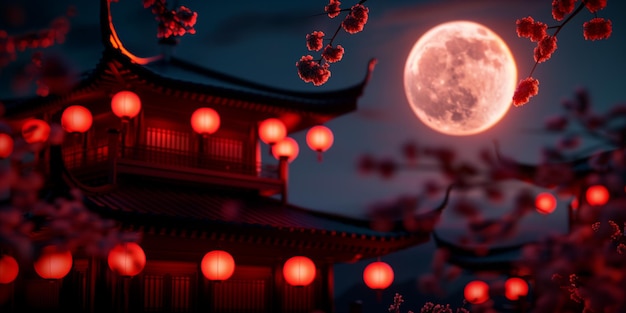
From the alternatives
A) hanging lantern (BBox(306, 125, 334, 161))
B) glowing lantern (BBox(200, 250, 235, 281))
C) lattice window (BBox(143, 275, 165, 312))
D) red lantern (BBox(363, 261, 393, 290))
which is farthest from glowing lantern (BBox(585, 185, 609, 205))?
lattice window (BBox(143, 275, 165, 312))

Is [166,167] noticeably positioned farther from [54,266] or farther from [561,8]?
[561,8]

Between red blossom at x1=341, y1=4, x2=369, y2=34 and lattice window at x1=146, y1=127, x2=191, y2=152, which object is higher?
lattice window at x1=146, y1=127, x2=191, y2=152

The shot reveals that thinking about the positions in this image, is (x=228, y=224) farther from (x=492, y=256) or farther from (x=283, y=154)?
(x=492, y=256)

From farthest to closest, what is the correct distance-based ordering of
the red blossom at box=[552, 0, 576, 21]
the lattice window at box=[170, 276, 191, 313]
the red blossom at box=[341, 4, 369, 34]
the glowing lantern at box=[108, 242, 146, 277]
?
1. the lattice window at box=[170, 276, 191, 313]
2. the glowing lantern at box=[108, 242, 146, 277]
3. the red blossom at box=[341, 4, 369, 34]
4. the red blossom at box=[552, 0, 576, 21]

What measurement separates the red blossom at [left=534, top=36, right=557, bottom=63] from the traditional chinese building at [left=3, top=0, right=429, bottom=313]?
8.40 metres

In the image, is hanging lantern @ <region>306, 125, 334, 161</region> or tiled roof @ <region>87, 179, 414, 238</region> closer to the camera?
tiled roof @ <region>87, 179, 414, 238</region>

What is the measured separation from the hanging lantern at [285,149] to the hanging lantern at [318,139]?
485mm

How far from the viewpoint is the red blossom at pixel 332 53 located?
7.11 metres

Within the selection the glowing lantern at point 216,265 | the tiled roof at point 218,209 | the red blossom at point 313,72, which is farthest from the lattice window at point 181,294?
the red blossom at point 313,72

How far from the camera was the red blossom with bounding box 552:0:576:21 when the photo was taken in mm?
6254

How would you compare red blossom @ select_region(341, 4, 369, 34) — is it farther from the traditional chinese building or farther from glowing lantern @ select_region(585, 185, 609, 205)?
glowing lantern @ select_region(585, 185, 609, 205)

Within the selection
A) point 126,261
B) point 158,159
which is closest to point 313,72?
point 126,261

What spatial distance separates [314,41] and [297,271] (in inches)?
344

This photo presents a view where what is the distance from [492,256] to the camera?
87.4ft
